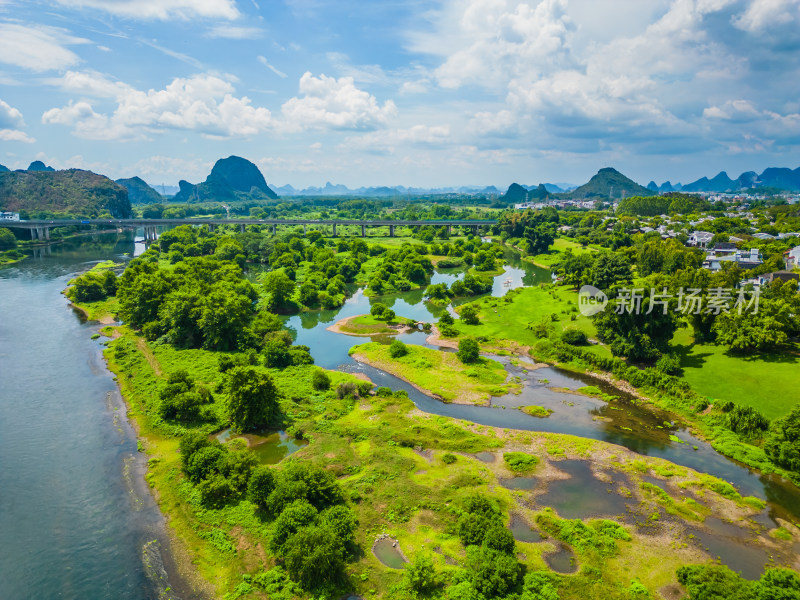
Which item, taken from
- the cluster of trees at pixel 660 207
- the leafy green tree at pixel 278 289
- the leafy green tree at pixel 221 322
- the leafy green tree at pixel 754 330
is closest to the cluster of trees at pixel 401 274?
the leafy green tree at pixel 278 289

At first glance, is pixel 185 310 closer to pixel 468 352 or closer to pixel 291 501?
pixel 468 352

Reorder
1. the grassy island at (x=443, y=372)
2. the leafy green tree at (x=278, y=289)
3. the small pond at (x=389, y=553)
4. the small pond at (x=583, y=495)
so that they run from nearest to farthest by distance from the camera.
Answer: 1. the small pond at (x=389, y=553)
2. the small pond at (x=583, y=495)
3. the grassy island at (x=443, y=372)
4. the leafy green tree at (x=278, y=289)

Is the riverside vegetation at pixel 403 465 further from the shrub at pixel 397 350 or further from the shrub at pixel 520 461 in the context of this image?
the shrub at pixel 397 350

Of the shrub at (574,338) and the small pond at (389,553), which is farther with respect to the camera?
the shrub at (574,338)

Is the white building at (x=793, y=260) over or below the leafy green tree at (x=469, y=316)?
over

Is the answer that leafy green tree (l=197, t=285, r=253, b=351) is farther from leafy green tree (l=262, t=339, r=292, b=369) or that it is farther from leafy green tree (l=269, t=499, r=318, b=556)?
leafy green tree (l=269, t=499, r=318, b=556)

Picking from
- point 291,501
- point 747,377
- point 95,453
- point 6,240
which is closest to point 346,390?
point 291,501
